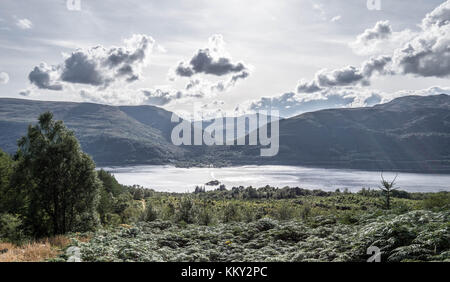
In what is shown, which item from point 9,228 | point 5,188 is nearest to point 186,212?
point 5,188

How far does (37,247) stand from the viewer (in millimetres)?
14172

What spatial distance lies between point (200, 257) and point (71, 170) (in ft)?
67.2

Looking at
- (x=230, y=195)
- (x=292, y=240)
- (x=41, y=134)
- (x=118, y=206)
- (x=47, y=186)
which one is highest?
(x=41, y=134)

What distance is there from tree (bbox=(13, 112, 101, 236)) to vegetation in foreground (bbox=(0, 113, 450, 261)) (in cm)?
8

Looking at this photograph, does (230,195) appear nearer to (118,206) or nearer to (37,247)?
(118,206)

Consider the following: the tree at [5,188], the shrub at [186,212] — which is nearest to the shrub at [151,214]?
the shrub at [186,212]

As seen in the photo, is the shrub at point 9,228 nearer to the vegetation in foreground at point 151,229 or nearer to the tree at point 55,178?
the vegetation in foreground at point 151,229

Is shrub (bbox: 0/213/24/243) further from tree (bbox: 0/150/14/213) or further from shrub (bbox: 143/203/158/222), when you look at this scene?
shrub (bbox: 143/203/158/222)

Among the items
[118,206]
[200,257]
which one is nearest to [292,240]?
[200,257]

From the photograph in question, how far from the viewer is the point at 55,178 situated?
28.5 m

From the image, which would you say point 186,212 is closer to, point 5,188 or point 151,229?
point 5,188

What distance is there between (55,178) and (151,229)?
1111 centimetres
